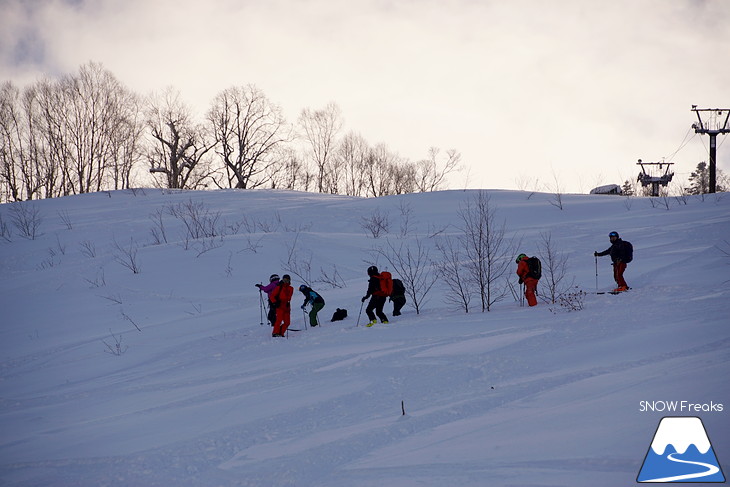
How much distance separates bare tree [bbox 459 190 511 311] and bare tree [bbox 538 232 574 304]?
106cm

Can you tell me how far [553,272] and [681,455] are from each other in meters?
10.1

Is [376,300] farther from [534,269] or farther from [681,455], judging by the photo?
[681,455]

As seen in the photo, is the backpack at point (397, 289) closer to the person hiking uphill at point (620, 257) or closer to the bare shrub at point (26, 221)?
the person hiking uphill at point (620, 257)

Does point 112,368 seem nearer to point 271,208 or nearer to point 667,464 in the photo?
point 667,464

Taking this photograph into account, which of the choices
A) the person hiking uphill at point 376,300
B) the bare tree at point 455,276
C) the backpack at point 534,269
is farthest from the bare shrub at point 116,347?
the backpack at point 534,269

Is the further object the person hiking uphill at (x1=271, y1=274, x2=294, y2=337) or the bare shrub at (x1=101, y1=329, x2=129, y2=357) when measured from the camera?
the person hiking uphill at (x1=271, y1=274, x2=294, y2=337)

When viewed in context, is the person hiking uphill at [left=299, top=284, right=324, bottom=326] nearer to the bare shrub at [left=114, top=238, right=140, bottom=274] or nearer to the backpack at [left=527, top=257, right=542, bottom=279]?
the backpack at [left=527, top=257, right=542, bottom=279]

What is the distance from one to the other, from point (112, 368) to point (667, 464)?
9.30 m

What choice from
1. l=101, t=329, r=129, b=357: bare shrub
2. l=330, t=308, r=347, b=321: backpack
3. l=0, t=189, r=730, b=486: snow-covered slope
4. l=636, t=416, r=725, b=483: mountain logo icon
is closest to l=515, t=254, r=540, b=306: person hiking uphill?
l=0, t=189, r=730, b=486: snow-covered slope

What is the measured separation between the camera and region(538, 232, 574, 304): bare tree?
38.8 feet

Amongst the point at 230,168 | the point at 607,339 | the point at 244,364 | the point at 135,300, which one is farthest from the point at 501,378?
the point at 230,168

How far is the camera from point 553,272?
1431 cm

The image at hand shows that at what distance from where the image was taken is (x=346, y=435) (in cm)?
596

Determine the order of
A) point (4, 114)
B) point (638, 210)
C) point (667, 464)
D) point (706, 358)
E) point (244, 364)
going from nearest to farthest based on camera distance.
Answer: point (667, 464), point (706, 358), point (244, 364), point (638, 210), point (4, 114)
